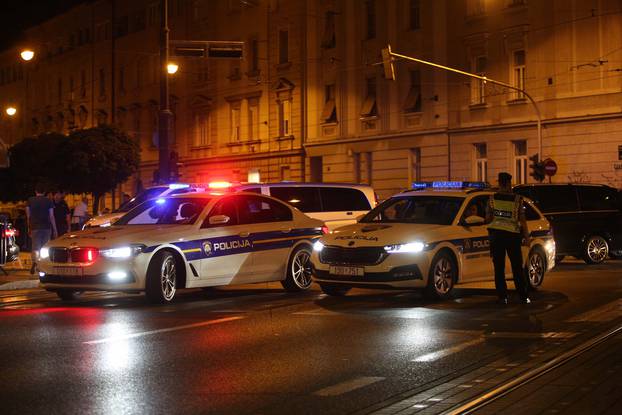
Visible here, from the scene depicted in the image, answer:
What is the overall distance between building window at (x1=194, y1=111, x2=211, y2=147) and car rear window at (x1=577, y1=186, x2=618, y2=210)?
38644 millimetres

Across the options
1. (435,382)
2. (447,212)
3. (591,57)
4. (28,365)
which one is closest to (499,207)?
(447,212)

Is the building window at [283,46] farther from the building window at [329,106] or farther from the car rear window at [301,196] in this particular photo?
the car rear window at [301,196]

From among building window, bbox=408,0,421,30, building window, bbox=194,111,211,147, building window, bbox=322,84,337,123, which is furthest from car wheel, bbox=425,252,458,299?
building window, bbox=194,111,211,147

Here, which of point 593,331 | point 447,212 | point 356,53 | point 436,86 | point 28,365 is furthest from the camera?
point 356,53

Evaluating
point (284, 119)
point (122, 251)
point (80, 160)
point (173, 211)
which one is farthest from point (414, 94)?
point (122, 251)

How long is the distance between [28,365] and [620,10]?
34022mm

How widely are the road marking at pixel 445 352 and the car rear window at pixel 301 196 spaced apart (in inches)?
406

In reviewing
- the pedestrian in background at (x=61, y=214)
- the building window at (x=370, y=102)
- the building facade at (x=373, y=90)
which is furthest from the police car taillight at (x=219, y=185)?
the building window at (x=370, y=102)

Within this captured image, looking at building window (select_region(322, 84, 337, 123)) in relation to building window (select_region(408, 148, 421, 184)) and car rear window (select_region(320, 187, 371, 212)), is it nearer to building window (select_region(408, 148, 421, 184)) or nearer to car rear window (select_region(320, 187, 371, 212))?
building window (select_region(408, 148, 421, 184))

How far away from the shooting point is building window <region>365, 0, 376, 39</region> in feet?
160

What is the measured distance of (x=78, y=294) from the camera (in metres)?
16.5

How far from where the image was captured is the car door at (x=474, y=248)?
569 inches

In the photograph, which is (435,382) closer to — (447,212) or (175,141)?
(447,212)

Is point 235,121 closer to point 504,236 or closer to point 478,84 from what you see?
point 478,84
